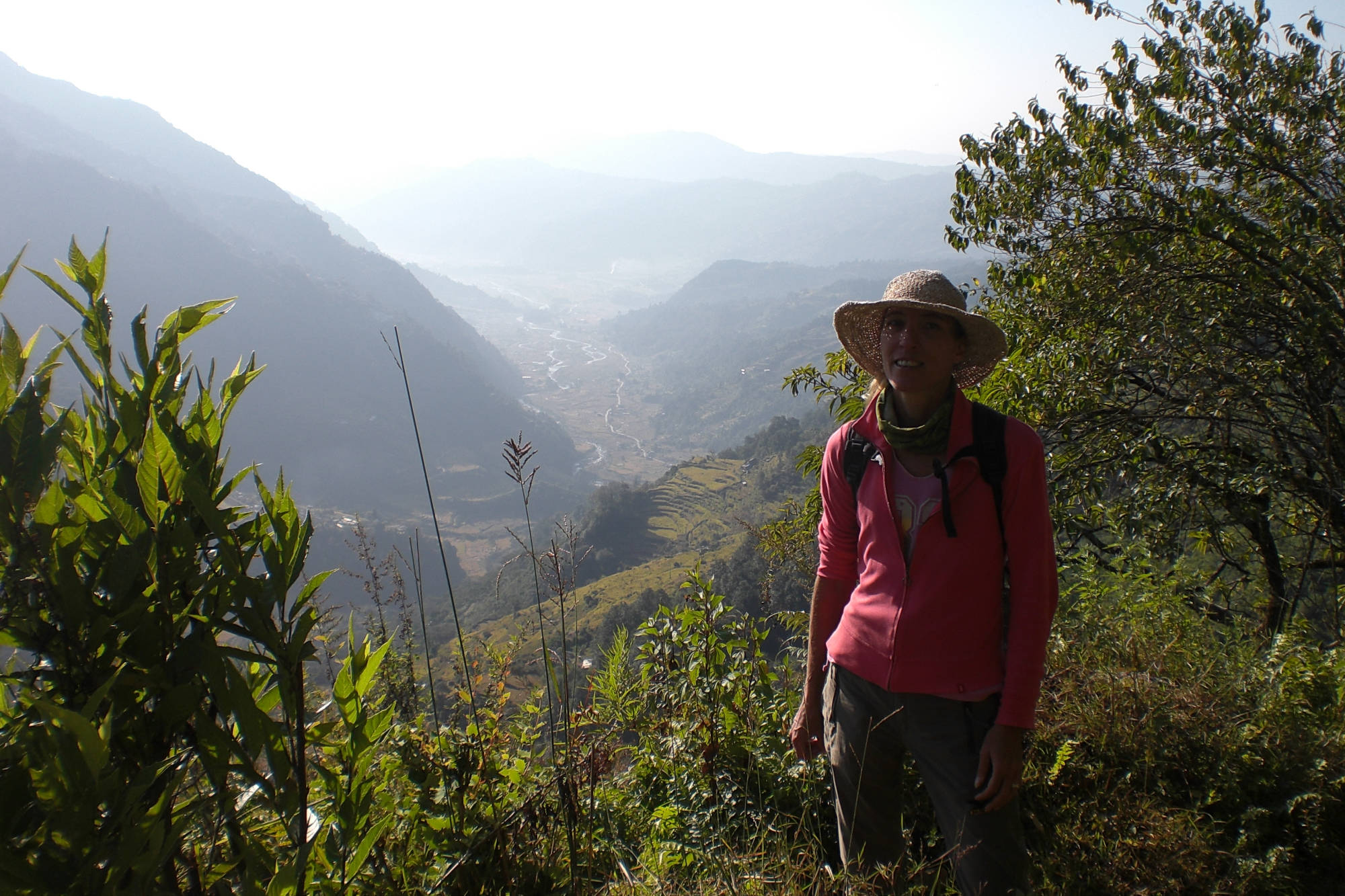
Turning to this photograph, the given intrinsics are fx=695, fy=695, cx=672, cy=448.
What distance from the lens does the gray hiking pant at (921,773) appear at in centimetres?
159

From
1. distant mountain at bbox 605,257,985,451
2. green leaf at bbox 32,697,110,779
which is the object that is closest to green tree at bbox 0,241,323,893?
green leaf at bbox 32,697,110,779

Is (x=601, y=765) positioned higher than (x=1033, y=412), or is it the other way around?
(x=1033, y=412)

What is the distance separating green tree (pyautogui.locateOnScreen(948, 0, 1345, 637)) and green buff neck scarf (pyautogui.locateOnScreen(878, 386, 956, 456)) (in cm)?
249

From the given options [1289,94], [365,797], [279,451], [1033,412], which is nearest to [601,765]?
[365,797]

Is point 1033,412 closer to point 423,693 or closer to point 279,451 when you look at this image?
point 423,693

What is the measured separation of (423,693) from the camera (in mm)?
2693

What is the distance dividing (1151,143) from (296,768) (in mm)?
5694

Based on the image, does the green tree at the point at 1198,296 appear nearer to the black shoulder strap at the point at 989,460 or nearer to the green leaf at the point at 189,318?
the black shoulder strap at the point at 989,460

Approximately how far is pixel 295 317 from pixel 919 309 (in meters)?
141

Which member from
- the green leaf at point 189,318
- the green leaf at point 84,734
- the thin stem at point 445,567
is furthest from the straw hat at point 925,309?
the green leaf at point 84,734

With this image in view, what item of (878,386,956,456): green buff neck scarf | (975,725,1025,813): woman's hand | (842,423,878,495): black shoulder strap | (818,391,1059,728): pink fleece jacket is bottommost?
(975,725,1025,813): woman's hand

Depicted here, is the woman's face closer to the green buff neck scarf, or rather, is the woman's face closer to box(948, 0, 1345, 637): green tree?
the green buff neck scarf

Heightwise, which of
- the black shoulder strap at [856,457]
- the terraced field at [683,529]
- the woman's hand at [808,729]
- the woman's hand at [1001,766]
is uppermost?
the black shoulder strap at [856,457]

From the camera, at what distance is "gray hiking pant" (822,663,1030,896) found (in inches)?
62.7
